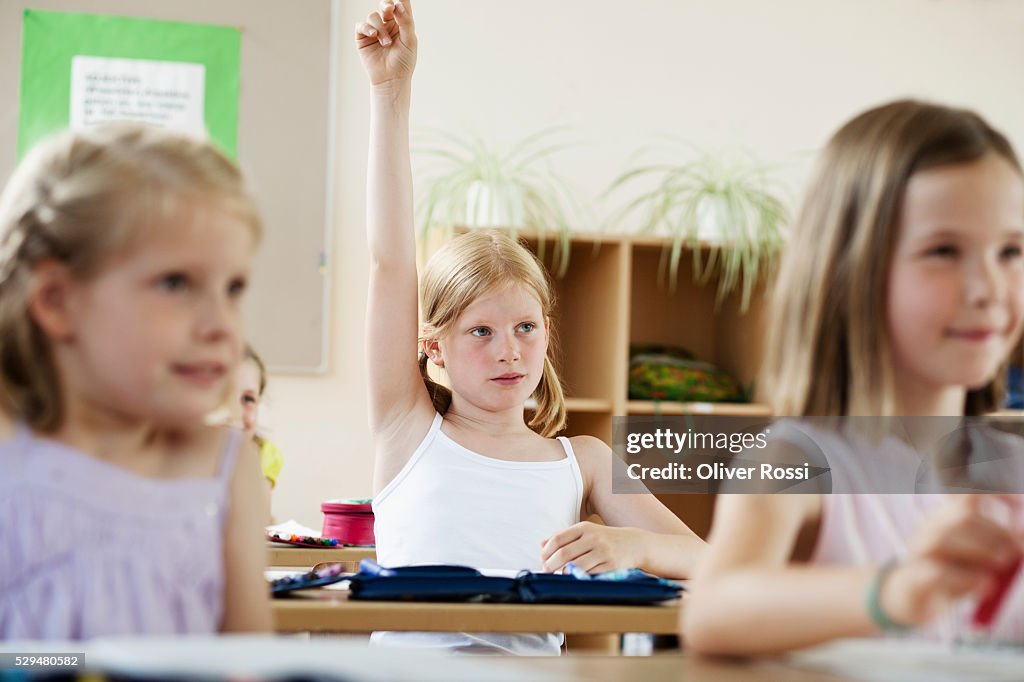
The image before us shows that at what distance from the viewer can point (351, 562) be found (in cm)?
164

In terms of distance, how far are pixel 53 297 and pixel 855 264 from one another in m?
0.45

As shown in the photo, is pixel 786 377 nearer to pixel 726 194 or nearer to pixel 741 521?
pixel 741 521

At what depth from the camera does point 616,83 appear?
11.0 ft

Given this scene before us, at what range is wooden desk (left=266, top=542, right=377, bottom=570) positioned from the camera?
1.60 metres

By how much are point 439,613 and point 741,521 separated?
405mm

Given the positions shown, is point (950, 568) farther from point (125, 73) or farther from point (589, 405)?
point (125, 73)

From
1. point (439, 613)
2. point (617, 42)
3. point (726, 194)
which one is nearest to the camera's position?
point (439, 613)

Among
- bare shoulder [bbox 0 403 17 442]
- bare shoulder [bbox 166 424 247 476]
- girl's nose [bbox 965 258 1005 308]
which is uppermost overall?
girl's nose [bbox 965 258 1005 308]

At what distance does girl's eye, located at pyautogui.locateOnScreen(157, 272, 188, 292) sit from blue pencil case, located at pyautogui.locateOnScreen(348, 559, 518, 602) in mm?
441

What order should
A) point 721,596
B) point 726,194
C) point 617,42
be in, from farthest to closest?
1. point 617,42
2. point 726,194
3. point 721,596

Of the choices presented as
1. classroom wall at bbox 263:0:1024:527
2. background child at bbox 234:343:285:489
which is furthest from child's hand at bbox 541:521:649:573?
classroom wall at bbox 263:0:1024:527

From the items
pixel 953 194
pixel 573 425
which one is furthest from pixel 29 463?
pixel 573 425

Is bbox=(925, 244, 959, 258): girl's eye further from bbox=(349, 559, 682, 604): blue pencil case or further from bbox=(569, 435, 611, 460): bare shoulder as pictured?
bbox=(569, 435, 611, 460): bare shoulder

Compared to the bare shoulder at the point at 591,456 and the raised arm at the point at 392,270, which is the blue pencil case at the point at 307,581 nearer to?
the raised arm at the point at 392,270
